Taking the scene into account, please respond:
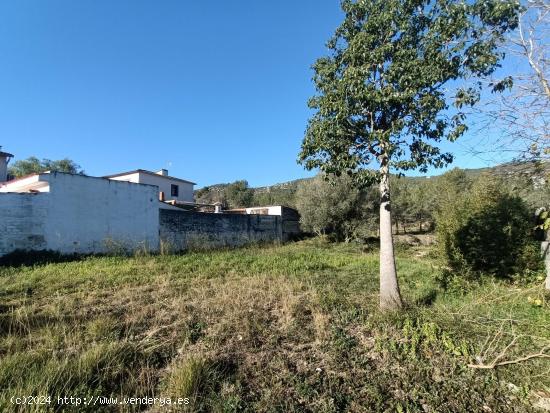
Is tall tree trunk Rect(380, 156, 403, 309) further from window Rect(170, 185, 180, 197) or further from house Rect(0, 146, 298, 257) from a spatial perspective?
window Rect(170, 185, 180, 197)

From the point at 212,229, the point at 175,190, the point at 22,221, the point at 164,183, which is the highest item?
the point at 164,183

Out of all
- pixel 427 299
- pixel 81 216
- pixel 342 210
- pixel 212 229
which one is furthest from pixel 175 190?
pixel 427 299

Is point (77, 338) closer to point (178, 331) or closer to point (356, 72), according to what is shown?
point (178, 331)

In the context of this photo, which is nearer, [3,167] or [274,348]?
[274,348]

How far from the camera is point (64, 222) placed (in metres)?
13.5

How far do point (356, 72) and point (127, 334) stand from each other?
5.39 meters

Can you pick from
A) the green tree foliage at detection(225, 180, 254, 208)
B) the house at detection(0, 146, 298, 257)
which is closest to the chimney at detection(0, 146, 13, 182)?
the house at detection(0, 146, 298, 257)

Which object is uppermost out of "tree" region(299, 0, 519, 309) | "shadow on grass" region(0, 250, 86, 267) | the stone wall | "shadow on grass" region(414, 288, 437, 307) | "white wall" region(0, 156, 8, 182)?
"white wall" region(0, 156, 8, 182)

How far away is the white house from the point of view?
30.9 metres

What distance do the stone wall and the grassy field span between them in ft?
31.6

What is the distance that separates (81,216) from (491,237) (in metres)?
15.8

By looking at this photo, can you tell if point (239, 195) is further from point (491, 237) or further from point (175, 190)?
point (491, 237)

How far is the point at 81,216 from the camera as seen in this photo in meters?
14.1

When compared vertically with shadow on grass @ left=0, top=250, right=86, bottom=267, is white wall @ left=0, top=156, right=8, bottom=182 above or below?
above
